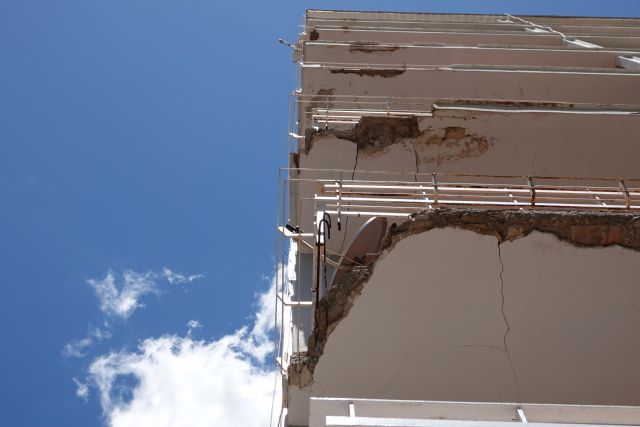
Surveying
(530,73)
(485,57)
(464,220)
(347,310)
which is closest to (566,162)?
(530,73)

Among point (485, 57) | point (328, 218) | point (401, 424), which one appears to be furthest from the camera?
point (485, 57)

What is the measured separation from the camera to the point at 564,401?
573 cm

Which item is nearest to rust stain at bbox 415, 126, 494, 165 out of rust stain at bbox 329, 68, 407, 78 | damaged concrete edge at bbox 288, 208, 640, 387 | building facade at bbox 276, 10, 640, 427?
building facade at bbox 276, 10, 640, 427

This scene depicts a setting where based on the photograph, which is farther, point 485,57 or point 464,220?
point 485,57

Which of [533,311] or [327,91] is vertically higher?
[327,91]

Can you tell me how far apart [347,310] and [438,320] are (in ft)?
2.33

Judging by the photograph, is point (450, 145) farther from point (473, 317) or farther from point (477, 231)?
point (473, 317)

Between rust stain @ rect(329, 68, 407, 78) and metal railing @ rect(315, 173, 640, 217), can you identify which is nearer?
metal railing @ rect(315, 173, 640, 217)

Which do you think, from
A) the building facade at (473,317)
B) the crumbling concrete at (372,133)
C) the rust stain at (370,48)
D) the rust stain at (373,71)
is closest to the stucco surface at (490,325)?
the building facade at (473,317)

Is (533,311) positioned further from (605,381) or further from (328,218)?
(328,218)

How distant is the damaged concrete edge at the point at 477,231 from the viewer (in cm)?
584

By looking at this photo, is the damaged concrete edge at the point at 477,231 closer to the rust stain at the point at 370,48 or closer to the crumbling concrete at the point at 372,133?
the crumbling concrete at the point at 372,133

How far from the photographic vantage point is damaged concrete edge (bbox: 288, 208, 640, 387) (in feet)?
19.1

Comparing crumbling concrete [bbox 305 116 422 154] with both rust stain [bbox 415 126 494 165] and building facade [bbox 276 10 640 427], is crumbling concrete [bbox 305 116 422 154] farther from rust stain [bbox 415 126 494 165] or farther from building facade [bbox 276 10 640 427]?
building facade [bbox 276 10 640 427]
